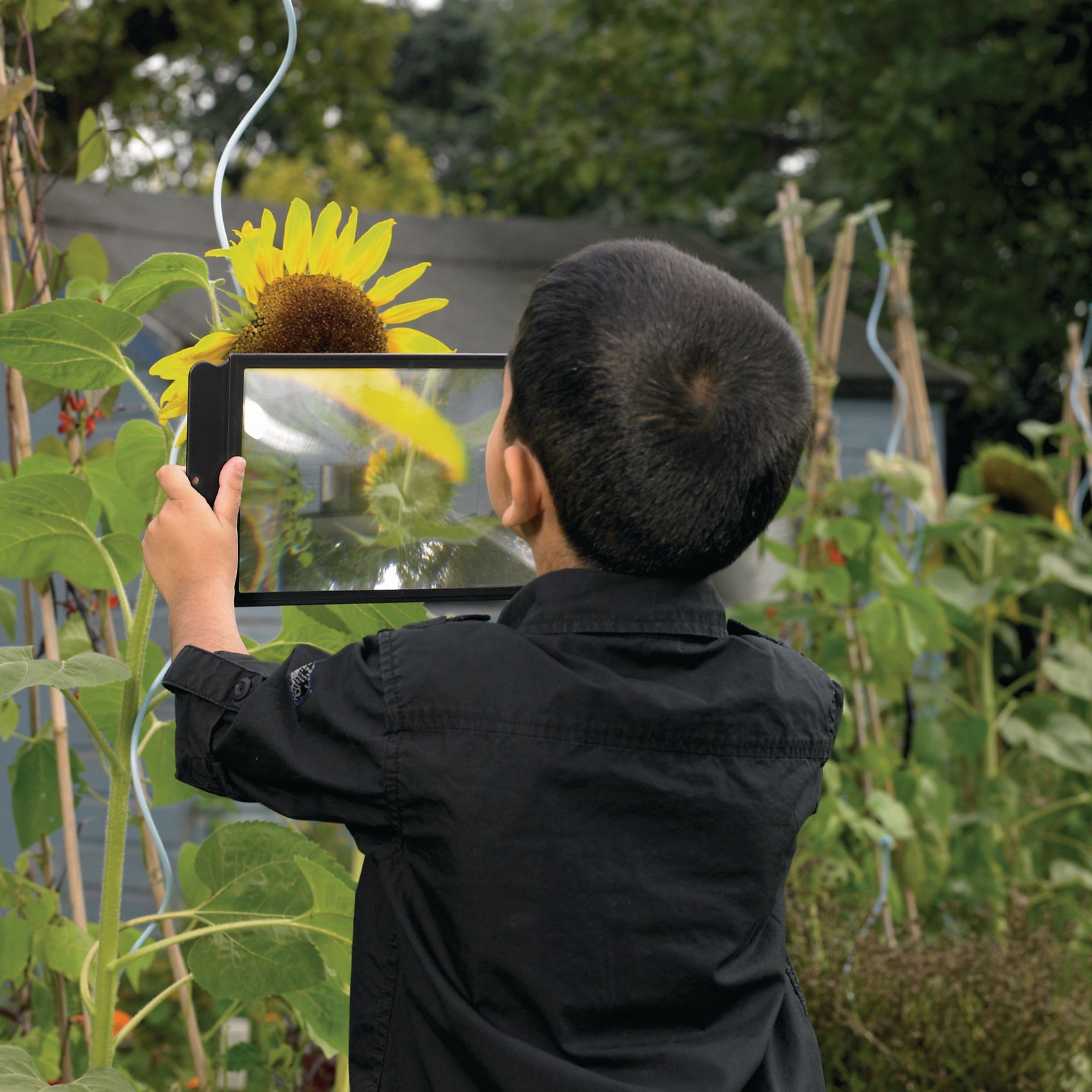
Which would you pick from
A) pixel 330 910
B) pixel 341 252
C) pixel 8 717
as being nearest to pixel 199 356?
pixel 341 252

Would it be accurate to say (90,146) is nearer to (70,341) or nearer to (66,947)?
(70,341)

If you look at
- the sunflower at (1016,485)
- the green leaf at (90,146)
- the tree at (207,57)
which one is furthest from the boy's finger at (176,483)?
the tree at (207,57)

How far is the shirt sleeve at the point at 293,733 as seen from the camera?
0.83 meters

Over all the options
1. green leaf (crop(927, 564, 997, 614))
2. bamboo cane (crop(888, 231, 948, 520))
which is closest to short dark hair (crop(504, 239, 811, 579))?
green leaf (crop(927, 564, 997, 614))

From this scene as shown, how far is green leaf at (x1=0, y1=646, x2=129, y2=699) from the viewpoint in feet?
2.85

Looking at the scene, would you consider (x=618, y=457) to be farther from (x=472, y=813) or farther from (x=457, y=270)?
(x=457, y=270)

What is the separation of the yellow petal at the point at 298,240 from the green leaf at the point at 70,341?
0.13 metres

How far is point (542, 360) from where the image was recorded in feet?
2.76

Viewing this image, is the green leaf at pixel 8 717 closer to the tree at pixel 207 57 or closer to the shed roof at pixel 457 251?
the shed roof at pixel 457 251

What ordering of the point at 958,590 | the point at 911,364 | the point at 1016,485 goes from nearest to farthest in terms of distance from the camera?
the point at 958,590 → the point at 911,364 → the point at 1016,485

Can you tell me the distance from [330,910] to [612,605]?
43cm

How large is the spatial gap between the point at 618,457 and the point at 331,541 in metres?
0.27

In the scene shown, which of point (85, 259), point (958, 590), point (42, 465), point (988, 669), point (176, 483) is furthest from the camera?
point (988, 669)

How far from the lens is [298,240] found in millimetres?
998
